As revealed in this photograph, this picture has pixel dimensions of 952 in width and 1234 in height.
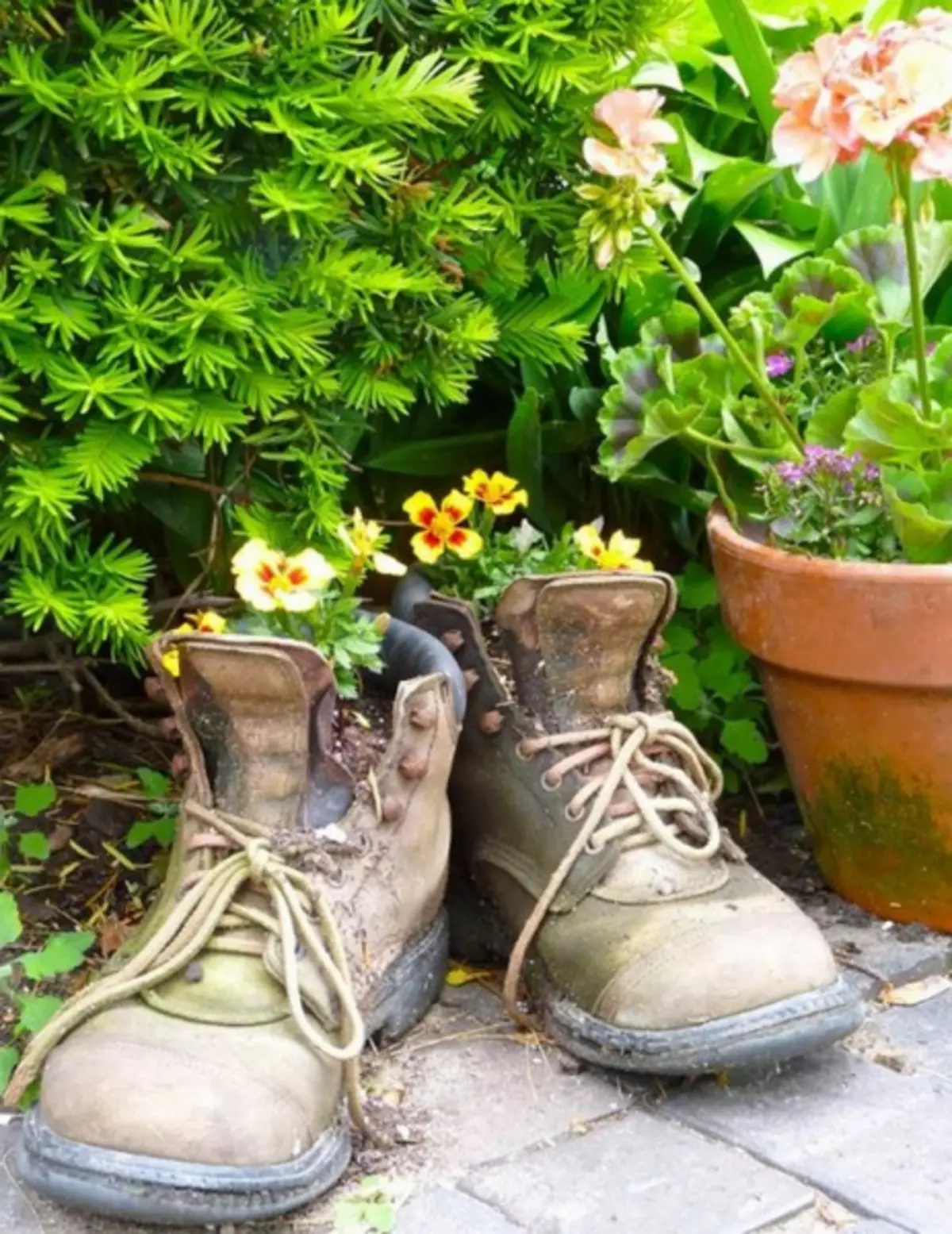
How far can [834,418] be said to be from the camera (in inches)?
74.4

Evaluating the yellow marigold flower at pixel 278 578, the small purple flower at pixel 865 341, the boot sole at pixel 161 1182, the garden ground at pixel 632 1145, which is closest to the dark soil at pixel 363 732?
the yellow marigold flower at pixel 278 578

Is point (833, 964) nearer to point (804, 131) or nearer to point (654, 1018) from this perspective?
point (654, 1018)

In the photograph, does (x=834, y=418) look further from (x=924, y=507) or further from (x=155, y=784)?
(x=155, y=784)

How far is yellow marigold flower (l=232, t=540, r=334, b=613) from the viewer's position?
1599 millimetres

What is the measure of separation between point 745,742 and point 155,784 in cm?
81

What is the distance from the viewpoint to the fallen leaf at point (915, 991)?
175 centimetres

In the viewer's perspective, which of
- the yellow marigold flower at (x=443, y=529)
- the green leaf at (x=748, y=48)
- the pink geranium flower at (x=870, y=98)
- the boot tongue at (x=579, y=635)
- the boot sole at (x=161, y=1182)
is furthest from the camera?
the green leaf at (x=748, y=48)

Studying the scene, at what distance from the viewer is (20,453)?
1.63 m

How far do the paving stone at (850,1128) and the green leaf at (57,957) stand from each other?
61cm


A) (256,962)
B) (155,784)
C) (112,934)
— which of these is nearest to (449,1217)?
(256,962)

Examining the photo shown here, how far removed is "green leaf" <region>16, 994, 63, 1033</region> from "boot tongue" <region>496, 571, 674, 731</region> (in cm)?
58

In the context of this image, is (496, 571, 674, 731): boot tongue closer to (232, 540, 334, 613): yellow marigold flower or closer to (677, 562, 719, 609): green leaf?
(232, 540, 334, 613): yellow marigold flower

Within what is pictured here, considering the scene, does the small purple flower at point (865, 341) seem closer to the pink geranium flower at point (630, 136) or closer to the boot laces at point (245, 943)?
the pink geranium flower at point (630, 136)

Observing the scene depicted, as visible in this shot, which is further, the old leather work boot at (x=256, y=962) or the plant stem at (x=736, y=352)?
the plant stem at (x=736, y=352)
